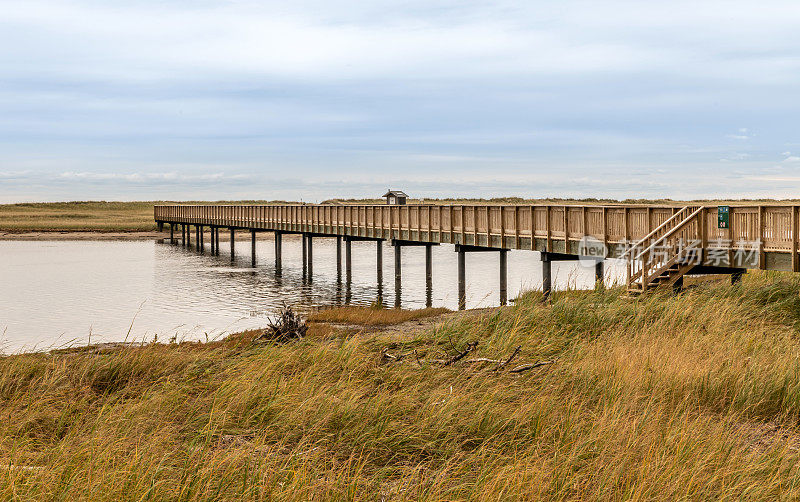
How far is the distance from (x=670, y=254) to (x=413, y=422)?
587 inches

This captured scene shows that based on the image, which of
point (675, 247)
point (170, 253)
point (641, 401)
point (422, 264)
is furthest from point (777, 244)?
point (170, 253)

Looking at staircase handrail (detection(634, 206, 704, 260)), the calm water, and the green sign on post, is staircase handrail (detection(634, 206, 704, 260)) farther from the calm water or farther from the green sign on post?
the calm water

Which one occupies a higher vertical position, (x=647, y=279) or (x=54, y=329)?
(x=647, y=279)

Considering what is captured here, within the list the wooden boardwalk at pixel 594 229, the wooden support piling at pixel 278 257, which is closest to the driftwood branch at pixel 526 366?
the wooden boardwalk at pixel 594 229

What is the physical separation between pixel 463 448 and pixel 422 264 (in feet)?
141

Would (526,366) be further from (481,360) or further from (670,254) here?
(670,254)

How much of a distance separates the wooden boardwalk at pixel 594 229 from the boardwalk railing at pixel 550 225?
0.02 meters

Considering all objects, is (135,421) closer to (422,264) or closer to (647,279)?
(647,279)

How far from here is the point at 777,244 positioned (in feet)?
59.3

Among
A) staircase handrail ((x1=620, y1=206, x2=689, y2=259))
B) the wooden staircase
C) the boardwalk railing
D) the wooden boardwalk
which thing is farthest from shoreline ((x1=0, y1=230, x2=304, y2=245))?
the wooden staircase

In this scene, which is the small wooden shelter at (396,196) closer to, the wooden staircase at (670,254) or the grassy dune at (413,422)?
the wooden staircase at (670,254)

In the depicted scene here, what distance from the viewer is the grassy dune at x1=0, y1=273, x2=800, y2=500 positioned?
5.21 meters

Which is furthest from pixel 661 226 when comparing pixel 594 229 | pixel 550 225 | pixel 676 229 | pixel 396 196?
pixel 396 196

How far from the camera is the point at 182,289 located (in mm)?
34469
